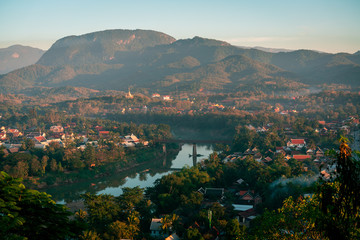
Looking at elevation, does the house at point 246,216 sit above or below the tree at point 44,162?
above

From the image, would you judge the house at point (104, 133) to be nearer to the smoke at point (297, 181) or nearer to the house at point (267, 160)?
the house at point (267, 160)

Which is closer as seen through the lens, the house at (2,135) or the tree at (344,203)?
the tree at (344,203)

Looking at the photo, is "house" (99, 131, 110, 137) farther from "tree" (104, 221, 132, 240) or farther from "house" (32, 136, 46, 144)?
"tree" (104, 221, 132, 240)

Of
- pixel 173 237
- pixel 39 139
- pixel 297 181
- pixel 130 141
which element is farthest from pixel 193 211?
pixel 39 139

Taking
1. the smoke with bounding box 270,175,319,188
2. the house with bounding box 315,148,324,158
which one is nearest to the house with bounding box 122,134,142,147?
the house with bounding box 315,148,324,158

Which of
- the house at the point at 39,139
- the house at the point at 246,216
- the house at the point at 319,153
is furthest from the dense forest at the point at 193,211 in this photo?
the house at the point at 39,139

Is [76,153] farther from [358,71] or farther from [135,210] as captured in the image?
[358,71]
